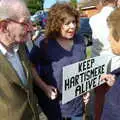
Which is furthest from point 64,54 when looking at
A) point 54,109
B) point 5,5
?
point 5,5

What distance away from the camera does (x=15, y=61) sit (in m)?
3.11

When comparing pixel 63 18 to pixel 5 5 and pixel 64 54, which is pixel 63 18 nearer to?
pixel 64 54

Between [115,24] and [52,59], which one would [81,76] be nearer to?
[52,59]

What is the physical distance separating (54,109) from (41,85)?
0.35 metres

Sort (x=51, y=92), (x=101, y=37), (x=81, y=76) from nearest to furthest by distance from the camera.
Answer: (x=51, y=92)
(x=81, y=76)
(x=101, y=37)

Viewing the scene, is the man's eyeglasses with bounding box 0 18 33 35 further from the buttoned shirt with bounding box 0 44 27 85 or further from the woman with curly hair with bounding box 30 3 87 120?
the woman with curly hair with bounding box 30 3 87 120

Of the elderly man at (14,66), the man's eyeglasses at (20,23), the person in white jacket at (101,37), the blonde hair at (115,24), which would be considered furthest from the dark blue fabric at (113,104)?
the person in white jacket at (101,37)

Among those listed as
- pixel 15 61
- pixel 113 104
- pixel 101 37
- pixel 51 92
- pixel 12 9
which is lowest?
pixel 51 92

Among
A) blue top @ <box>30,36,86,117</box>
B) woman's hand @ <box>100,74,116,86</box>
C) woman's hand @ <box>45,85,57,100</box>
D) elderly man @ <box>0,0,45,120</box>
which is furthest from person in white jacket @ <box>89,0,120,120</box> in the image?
elderly man @ <box>0,0,45,120</box>

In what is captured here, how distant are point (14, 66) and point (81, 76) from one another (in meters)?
0.89

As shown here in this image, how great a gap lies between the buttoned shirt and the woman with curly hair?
0.55 metres

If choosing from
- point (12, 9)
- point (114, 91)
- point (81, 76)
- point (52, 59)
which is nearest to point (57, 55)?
point (52, 59)

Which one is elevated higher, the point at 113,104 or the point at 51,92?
the point at 113,104

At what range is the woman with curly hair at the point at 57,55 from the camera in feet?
12.4
